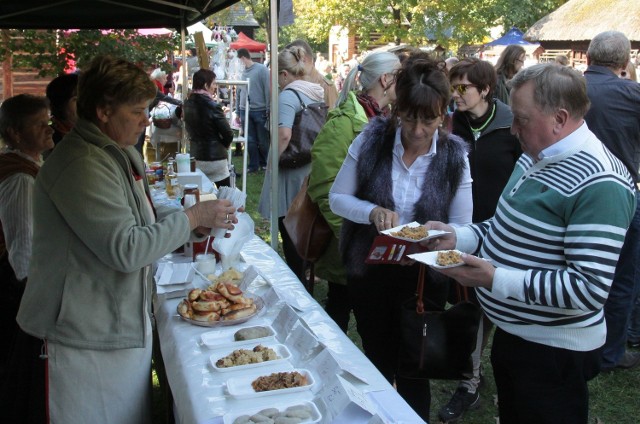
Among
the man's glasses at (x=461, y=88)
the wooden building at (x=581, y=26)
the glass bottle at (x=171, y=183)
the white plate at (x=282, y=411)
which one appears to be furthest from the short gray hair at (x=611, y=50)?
the wooden building at (x=581, y=26)

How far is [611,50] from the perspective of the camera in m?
3.59

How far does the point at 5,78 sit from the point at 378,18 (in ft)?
47.6

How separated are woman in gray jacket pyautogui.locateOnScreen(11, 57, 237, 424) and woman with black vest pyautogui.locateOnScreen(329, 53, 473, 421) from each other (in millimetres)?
744

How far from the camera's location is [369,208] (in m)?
2.34

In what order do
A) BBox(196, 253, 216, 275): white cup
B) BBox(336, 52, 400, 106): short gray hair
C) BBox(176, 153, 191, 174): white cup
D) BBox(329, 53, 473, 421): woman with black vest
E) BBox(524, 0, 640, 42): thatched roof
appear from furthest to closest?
BBox(524, 0, 640, 42): thatched roof → BBox(176, 153, 191, 174): white cup → BBox(336, 52, 400, 106): short gray hair → BBox(196, 253, 216, 275): white cup → BBox(329, 53, 473, 421): woman with black vest

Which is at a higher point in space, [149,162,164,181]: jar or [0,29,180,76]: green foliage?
[0,29,180,76]: green foliage

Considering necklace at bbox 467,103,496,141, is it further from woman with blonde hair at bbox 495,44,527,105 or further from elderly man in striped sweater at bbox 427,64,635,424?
woman with blonde hair at bbox 495,44,527,105

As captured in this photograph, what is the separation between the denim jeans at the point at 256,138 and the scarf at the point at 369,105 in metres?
6.44

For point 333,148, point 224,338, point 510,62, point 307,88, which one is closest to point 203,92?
point 307,88

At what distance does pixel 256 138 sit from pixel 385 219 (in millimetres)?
7643


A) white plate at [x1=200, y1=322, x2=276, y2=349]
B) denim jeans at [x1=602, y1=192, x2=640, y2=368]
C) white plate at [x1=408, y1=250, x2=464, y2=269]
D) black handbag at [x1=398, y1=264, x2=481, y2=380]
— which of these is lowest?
denim jeans at [x1=602, y1=192, x2=640, y2=368]

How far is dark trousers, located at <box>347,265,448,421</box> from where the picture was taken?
240cm

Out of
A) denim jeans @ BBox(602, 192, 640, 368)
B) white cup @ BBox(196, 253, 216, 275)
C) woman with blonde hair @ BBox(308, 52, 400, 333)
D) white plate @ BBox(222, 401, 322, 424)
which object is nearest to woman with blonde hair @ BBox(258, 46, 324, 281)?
woman with blonde hair @ BBox(308, 52, 400, 333)

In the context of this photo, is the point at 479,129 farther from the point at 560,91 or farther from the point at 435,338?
the point at 560,91
